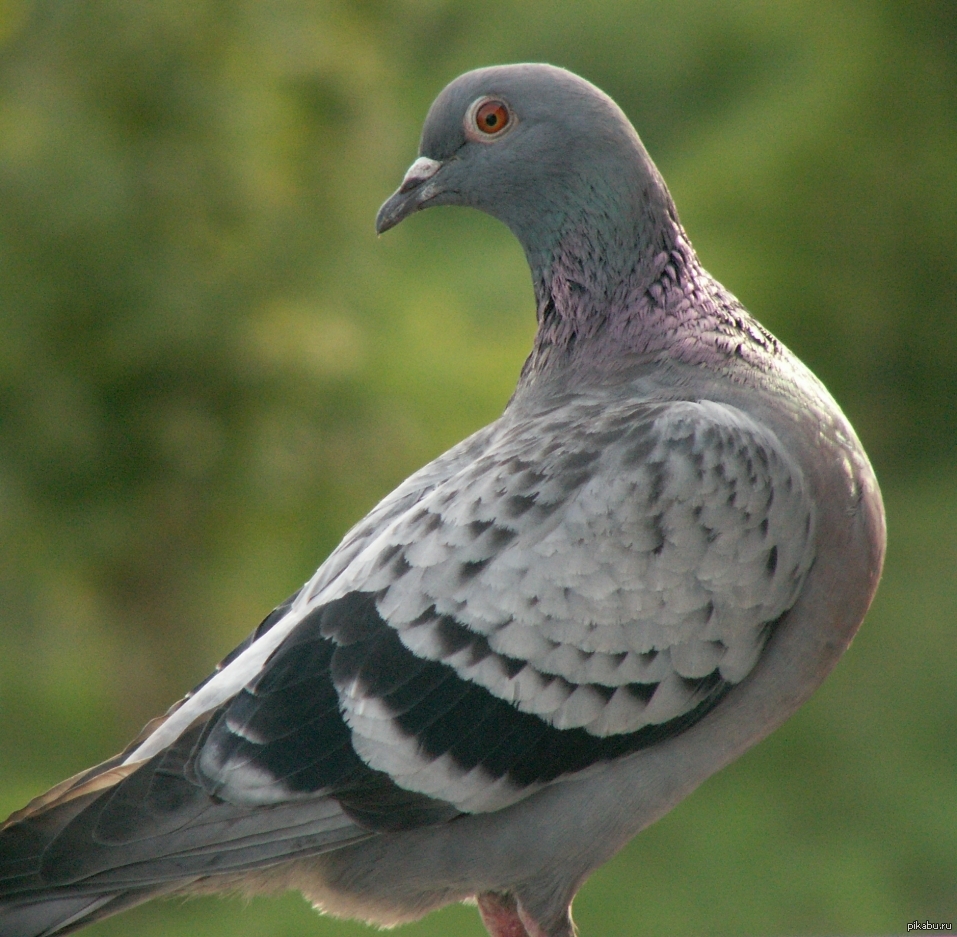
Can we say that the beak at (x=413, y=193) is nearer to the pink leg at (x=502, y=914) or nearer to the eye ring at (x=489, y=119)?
the eye ring at (x=489, y=119)

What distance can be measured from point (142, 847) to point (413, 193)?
1.61 m

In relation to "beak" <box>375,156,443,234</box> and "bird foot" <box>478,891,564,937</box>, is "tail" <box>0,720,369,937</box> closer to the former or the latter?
"bird foot" <box>478,891,564,937</box>

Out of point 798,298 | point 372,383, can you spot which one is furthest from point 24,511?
point 798,298

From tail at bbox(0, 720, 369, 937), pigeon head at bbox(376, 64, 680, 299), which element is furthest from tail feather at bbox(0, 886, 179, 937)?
pigeon head at bbox(376, 64, 680, 299)

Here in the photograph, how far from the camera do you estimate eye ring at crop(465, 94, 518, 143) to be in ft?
10.3

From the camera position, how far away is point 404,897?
292cm

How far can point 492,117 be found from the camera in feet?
10.4

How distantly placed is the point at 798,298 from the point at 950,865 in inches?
154

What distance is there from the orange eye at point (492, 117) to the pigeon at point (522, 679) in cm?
29

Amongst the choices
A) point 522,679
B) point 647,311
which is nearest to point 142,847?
point 522,679

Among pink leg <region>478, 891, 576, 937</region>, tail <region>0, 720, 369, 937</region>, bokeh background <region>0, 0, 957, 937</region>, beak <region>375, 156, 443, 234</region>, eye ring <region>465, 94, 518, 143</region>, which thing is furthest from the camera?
bokeh background <region>0, 0, 957, 937</region>

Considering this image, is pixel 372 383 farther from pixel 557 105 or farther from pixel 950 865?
pixel 950 865

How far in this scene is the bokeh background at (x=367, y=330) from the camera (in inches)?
204

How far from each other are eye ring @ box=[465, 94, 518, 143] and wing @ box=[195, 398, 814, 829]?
0.82 meters
